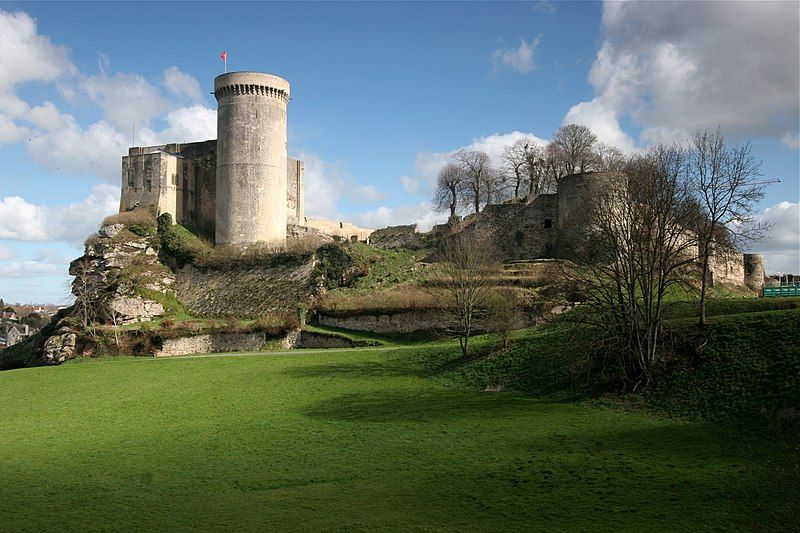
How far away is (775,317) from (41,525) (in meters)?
18.5

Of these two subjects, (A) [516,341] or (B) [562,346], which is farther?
(A) [516,341]

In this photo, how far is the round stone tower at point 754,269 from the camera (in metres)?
41.2

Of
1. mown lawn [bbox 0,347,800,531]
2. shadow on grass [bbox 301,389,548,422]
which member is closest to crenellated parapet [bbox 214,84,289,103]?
mown lawn [bbox 0,347,800,531]

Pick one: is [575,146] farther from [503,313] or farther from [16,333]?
[16,333]

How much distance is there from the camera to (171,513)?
10859 millimetres

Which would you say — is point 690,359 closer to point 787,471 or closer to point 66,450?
point 787,471

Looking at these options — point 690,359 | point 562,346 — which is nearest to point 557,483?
point 690,359

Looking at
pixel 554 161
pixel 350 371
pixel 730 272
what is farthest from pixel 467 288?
pixel 554 161

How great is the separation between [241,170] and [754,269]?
1333 inches

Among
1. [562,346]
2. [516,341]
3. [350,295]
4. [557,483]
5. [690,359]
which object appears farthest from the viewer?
[350,295]

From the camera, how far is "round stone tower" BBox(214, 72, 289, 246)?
42688mm

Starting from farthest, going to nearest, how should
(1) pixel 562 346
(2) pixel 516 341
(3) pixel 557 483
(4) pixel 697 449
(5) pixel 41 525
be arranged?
(2) pixel 516 341 < (1) pixel 562 346 < (4) pixel 697 449 < (3) pixel 557 483 < (5) pixel 41 525

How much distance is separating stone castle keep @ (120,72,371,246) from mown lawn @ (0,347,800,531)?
72.5 ft

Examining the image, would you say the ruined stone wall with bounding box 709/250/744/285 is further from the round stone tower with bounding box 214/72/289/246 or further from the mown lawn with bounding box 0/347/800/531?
the round stone tower with bounding box 214/72/289/246
